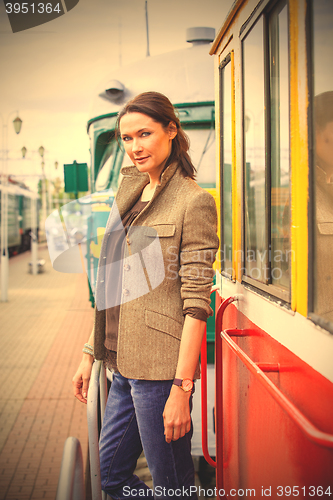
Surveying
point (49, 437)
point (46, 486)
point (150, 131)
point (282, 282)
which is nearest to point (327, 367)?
point (282, 282)

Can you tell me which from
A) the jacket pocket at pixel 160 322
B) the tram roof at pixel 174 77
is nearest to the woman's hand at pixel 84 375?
the jacket pocket at pixel 160 322

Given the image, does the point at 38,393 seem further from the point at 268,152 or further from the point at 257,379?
the point at 268,152

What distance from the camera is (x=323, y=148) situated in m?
1.04

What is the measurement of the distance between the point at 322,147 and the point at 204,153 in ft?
8.39

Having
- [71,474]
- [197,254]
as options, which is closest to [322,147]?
[197,254]

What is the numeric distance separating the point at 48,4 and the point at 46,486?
9.40 feet

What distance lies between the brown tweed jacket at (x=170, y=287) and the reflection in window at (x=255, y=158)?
0.24 m

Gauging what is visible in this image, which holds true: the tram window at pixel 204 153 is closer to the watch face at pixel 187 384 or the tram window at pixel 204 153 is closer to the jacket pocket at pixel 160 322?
the jacket pocket at pixel 160 322

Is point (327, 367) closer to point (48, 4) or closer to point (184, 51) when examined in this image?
point (48, 4)

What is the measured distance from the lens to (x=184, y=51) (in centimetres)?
372

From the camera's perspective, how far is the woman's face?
4.66 feet

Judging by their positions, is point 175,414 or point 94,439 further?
point 94,439

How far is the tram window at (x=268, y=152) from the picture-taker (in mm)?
1218
